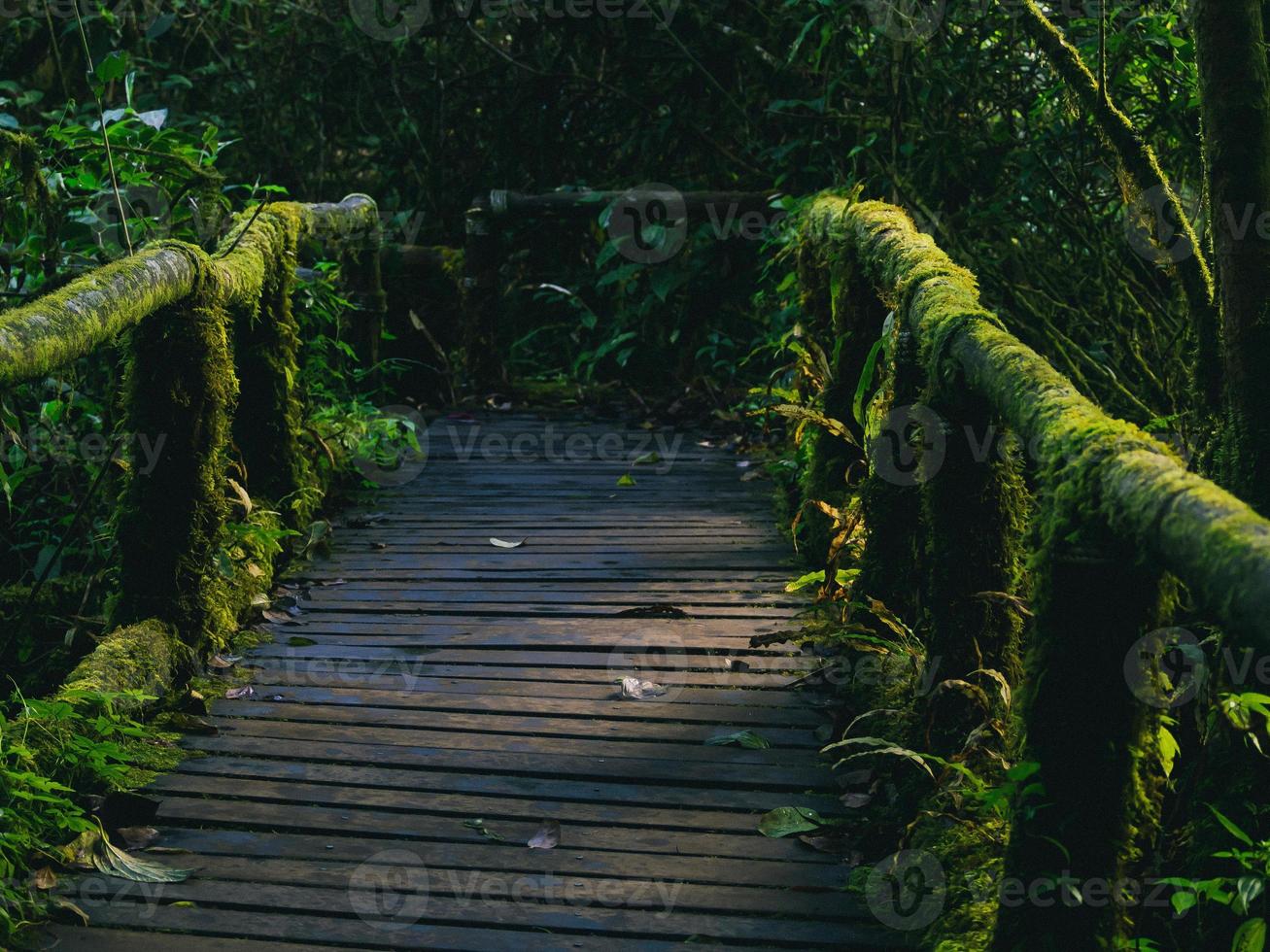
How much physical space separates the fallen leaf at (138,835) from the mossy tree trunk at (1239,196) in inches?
89.8

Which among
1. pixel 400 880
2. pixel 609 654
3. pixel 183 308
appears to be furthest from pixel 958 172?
pixel 400 880

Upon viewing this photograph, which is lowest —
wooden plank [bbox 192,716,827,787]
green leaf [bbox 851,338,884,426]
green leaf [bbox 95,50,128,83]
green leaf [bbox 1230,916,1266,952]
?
wooden plank [bbox 192,716,827,787]

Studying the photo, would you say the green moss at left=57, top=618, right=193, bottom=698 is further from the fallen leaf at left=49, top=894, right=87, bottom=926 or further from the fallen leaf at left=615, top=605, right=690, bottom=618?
the fallen leaf at left=615, top=605, right=690, bottom=618

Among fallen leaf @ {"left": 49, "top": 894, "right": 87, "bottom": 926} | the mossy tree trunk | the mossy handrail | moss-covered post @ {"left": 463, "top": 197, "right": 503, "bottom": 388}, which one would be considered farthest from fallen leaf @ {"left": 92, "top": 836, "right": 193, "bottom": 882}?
moss-covered post @ {"left": 463, "top": 197, "right": 503, "bottom": 388}

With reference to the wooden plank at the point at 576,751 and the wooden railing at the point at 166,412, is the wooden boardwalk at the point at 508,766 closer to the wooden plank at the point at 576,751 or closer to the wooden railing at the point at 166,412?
the wooden plank at the point at 576,751

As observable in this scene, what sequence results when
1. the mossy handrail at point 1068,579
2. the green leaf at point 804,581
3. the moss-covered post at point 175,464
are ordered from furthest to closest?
1. the green leaf at point 804,581
2. the moss-covered post at point 175,464
3. the mossy handrail at point 1068,579

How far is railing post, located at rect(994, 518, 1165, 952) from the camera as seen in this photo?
2.06 metres

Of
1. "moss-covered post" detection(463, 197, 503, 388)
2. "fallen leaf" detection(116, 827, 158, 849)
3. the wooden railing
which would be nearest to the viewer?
"fallen leaf" detection(116, 827, 158, 849)

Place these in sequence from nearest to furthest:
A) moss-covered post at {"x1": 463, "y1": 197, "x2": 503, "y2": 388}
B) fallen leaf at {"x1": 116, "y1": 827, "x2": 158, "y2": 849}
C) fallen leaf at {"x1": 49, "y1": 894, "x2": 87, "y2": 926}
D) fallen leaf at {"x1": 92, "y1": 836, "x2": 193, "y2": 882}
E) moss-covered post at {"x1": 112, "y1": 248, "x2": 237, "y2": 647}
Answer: fallen leaf at {"x1": 49, "y1": 894, "x2": 87, "y2": 926} < fallen leaf at {"x1": 92, "y1": 836, "x2": 193, "y2": 882} < fallen leaf at {"x1": 116, "y1": 827, "x2": 158, "y2": 849} < moss-covered post at {"x1": 112, "y1": 248, "x2": 237, "y2": 647} < moss-covered post at {"x1": 463, "y1": 197, "x2": 503, "y2": 388}

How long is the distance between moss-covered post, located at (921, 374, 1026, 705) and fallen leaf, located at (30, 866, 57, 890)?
1.81 metres

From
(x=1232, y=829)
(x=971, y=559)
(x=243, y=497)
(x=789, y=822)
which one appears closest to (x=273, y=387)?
(x=243, y=497)

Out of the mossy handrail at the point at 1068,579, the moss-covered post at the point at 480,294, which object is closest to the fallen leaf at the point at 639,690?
the mossy handrail at the point at 1068,579

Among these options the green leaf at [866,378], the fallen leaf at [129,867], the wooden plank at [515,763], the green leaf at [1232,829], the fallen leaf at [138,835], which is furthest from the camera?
the green leaf at [866,378]

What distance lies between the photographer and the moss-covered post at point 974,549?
2980 mm
